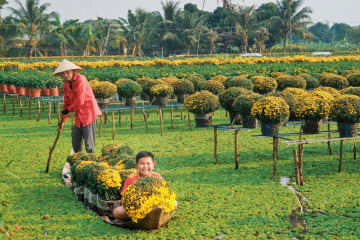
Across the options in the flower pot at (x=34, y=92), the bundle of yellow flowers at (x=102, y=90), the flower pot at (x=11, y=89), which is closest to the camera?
the bundle of yellow flowers at (x=102, y=90)

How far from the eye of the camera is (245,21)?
51438 millimetres

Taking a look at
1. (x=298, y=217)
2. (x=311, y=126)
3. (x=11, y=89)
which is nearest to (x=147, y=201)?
(x=298, y=217)

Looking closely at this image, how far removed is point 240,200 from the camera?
5945 mm

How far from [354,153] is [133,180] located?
4.83 metres

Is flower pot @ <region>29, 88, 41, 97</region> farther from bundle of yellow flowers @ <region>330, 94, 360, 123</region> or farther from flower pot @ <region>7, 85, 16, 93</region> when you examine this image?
bundle of yellow flowers @ <region>330, 94, 360, 123</region>

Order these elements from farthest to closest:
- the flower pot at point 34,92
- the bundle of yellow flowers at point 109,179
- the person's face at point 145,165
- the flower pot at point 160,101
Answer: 1. the flower pot at point 34,92
2. the flower pot at point 160,101
3. the bundle of yellow flowers at point 109,179
4. the person's face at point 145,165

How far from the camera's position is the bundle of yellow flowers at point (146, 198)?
15.3ft

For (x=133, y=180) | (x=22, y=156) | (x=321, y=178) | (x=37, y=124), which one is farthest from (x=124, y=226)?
(x=37, y=124)

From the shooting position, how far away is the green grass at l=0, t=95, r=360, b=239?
16.1ft

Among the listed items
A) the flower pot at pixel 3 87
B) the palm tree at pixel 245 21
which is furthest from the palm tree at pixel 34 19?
the flower pot at pixel 3 87

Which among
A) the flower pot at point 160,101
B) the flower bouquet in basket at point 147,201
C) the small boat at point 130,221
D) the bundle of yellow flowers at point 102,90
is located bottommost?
the small boat at point 130,221

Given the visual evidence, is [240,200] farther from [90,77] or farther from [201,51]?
[201,51]

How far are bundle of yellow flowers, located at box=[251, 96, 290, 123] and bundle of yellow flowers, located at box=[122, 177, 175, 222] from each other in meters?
2.51

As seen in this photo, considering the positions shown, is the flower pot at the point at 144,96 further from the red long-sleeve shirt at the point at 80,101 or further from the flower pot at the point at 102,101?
the red long-sleeve shirt at the point at 80,101
